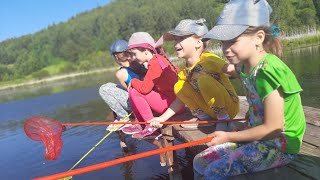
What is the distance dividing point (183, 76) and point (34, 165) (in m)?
4.12

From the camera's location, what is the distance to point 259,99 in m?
2.24

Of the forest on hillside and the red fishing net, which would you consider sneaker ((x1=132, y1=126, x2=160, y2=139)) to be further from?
the forest on hillside

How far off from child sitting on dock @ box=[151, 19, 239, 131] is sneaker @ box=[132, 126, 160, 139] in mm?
501

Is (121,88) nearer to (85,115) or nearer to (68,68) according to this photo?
(85,115)

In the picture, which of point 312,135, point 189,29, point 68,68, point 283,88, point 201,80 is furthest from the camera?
point 68,68

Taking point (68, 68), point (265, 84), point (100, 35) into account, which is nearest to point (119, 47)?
point (265, 84)

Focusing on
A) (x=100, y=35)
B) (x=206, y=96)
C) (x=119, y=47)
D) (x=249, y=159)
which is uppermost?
(x=100, y=35)

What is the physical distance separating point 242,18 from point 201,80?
105 cm

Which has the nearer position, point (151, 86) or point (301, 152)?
point (301, 152)

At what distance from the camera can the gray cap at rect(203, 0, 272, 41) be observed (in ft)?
7.32

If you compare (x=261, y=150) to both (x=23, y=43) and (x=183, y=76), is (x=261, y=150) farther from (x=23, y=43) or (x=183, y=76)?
(x=23, y=43)

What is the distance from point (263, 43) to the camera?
2.35 meters

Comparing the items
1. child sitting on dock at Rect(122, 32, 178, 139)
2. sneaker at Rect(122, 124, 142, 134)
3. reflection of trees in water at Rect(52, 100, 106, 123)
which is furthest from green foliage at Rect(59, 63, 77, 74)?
child sitting on dock at Rect(122, 32, 178, 139)

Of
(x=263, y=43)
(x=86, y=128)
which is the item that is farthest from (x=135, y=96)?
(x=86, y=128)
